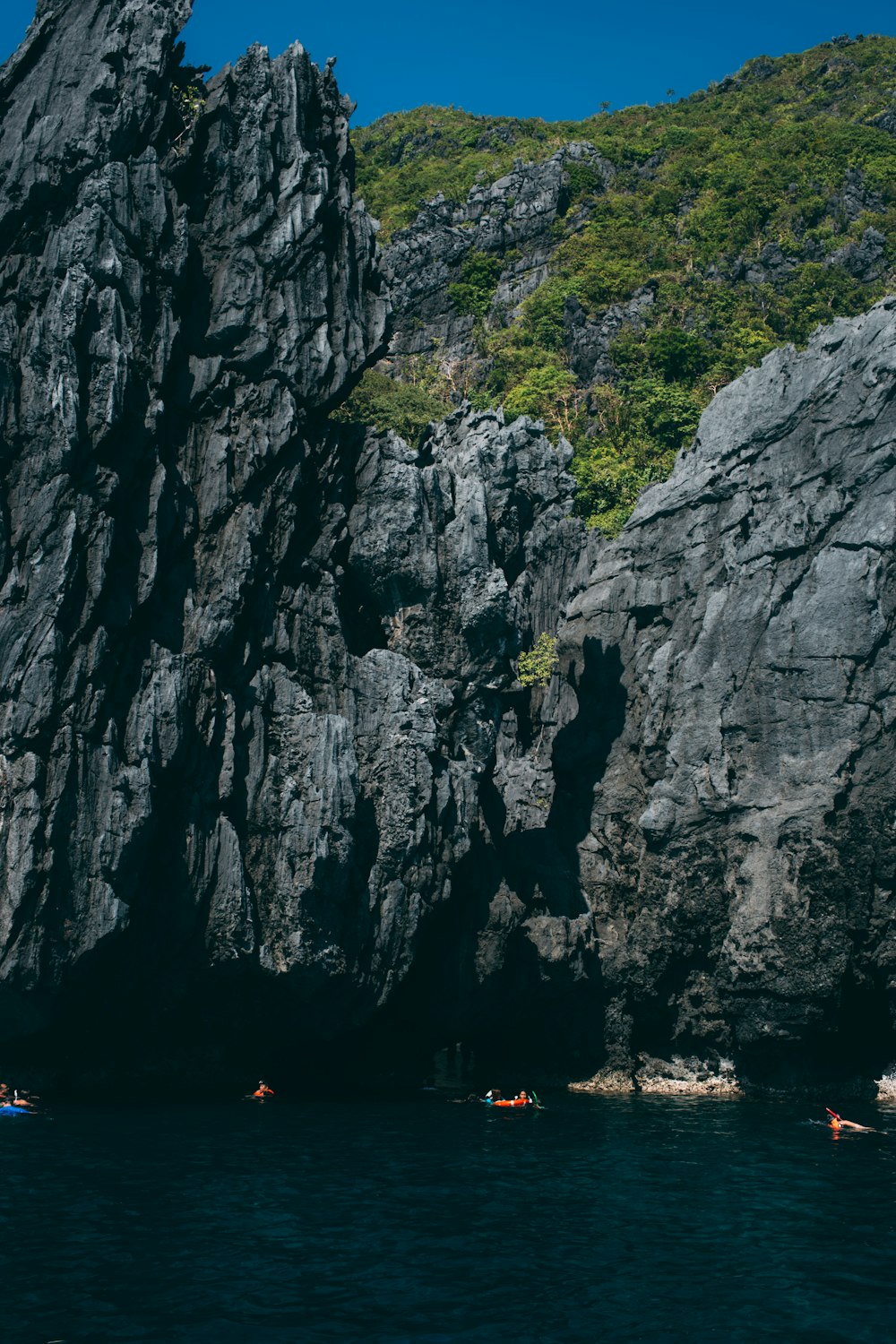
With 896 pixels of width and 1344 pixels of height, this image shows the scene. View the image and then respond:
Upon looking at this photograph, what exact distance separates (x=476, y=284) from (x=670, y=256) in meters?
15.5

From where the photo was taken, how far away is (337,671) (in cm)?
4666

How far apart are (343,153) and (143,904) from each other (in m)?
32.6

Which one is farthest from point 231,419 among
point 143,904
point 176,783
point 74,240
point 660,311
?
point 660,311

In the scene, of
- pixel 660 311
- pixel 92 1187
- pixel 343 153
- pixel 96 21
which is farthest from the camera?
pixel 660 311

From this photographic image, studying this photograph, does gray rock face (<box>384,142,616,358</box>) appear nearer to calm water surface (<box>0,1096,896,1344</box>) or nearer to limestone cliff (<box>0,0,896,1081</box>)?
limestone cliff (<box>0,0,896,1081</box>)

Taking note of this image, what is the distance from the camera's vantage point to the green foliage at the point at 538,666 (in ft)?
177

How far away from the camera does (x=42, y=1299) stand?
21625 millimetres

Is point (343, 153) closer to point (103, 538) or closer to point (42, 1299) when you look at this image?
point (103, 538)

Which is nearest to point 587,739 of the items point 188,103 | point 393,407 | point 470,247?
point 393,407

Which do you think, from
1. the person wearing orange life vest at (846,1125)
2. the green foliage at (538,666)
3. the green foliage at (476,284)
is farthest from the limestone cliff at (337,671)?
the green foliage at (476,284)

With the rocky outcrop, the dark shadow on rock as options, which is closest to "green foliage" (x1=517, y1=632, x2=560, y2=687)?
the dark shadow on rock

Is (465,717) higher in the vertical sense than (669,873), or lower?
higher

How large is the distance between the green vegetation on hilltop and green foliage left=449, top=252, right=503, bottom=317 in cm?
15

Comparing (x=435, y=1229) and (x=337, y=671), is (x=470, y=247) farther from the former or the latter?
(x=435, y=1229)
